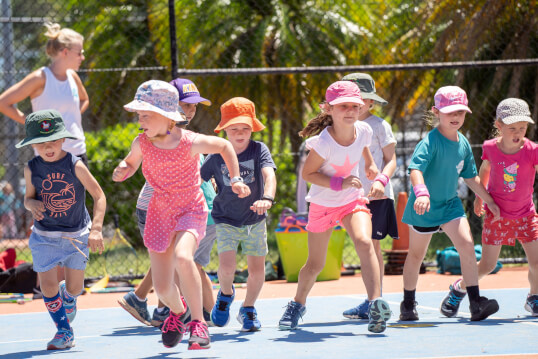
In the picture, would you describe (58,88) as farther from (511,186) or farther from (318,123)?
(511,186)

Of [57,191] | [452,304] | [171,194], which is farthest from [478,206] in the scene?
[57,191]

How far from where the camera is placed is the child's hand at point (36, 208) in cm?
519

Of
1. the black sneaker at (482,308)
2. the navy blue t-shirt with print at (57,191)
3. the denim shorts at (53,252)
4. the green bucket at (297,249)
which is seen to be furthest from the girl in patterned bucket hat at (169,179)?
the green bucket at (297,249)

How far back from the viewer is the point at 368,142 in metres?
5.65

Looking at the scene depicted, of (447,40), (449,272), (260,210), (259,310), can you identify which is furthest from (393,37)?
(260,210)

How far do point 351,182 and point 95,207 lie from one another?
1.65 m

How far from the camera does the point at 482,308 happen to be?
5.59 metres

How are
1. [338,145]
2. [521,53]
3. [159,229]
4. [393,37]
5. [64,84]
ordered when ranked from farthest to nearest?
[393,37]
[521,53]
[64,84]
[338,145]
[159,229]

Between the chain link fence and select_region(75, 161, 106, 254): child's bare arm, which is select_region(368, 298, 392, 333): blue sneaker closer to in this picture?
select_region(75, 161, 106, 254): child's bare arm

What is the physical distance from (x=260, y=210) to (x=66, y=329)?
1.45 metres

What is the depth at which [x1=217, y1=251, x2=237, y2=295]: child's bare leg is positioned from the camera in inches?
225

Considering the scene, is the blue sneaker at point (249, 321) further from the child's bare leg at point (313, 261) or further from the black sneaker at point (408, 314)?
the black sneaker at point (408, 314)

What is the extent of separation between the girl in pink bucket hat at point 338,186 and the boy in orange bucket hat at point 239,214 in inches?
12.7

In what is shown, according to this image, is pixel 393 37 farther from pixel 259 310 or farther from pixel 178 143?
pixel 178 143
